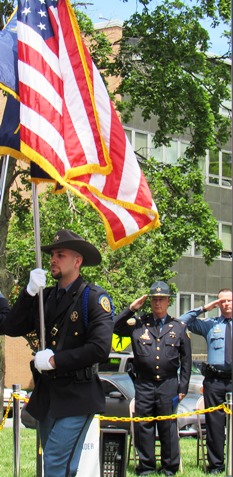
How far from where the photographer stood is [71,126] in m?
7.36

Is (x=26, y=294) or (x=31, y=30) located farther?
(x=31, y=30)

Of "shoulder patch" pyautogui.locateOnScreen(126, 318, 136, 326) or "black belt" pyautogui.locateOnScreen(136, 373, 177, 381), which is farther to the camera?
"shoulder patch" pyautogui.locateOnScreen(126, 318, 136, 326)

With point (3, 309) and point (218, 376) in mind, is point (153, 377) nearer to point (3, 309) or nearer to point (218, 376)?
point (218, 376)

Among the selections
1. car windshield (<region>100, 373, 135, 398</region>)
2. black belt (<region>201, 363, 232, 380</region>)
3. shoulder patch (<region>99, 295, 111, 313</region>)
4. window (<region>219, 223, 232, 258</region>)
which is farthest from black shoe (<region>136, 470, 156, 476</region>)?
window (<region>219, 223, 232, 258</region>)

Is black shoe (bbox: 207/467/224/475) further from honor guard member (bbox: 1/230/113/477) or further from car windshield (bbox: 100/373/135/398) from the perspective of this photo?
car windshield (bbox: 100/373/135/398)

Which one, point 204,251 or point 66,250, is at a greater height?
point 204,251

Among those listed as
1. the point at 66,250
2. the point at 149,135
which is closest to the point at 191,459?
the point at 66,250

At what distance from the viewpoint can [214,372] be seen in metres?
11.5

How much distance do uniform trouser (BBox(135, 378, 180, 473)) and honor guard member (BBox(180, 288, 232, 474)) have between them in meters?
0.51

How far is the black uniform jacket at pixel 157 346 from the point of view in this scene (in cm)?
1117

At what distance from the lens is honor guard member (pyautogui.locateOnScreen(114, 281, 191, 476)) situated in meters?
11.1

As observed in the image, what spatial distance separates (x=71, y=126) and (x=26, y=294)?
4.52 ft

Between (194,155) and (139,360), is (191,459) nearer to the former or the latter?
(139,360)

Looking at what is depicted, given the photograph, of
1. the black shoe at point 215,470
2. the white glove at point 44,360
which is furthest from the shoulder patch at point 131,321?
the white glove at point 44,360
